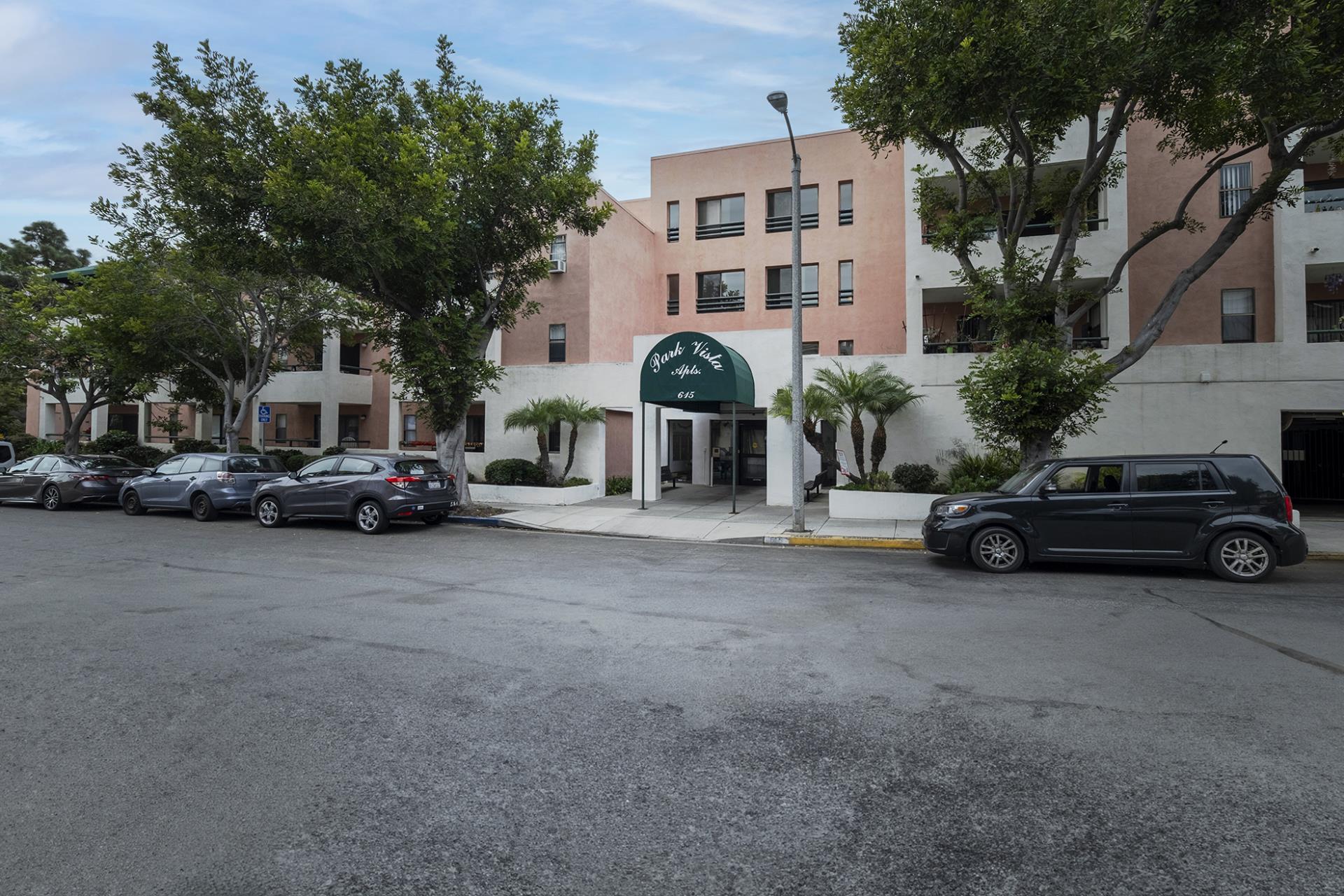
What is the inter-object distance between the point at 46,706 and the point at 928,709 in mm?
5884

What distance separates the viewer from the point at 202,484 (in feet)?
55.3

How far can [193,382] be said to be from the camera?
2703 cm

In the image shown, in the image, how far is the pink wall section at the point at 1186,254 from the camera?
17.5m

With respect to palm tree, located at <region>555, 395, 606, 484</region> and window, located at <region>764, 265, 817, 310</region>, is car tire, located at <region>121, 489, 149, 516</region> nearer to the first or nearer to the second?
palm tree, located at <region>555, 395, 606, 484</region>

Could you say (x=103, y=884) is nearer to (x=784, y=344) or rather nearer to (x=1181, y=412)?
(x=784, y=344)

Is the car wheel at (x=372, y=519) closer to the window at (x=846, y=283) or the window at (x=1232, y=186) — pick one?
the window at (x=846, y=283)

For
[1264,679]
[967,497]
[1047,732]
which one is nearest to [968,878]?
[1047,732]

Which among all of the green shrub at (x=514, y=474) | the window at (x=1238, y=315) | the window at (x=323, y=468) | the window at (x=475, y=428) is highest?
the window at (x=1238, y=315)

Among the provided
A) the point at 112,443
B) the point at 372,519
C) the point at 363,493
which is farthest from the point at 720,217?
the point at 112,443

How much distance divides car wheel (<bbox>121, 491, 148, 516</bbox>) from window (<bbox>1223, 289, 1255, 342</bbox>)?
27.0m

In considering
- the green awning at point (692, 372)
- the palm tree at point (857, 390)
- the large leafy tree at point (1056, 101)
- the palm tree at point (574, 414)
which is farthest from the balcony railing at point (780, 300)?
the large leafy tree at point (1056, 101)

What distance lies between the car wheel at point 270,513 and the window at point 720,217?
1667 cm

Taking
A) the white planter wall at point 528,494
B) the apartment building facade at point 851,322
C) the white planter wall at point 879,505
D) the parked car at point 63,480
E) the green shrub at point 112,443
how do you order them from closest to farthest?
the white planter wall at point 879,505, the apartment building facade at point 851,322, the parked car at point 63,480, the white planter wall at point 528,494, the green shrub at point 112,443

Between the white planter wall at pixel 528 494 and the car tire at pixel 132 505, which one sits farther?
the white planter wall at pixel 528 494
